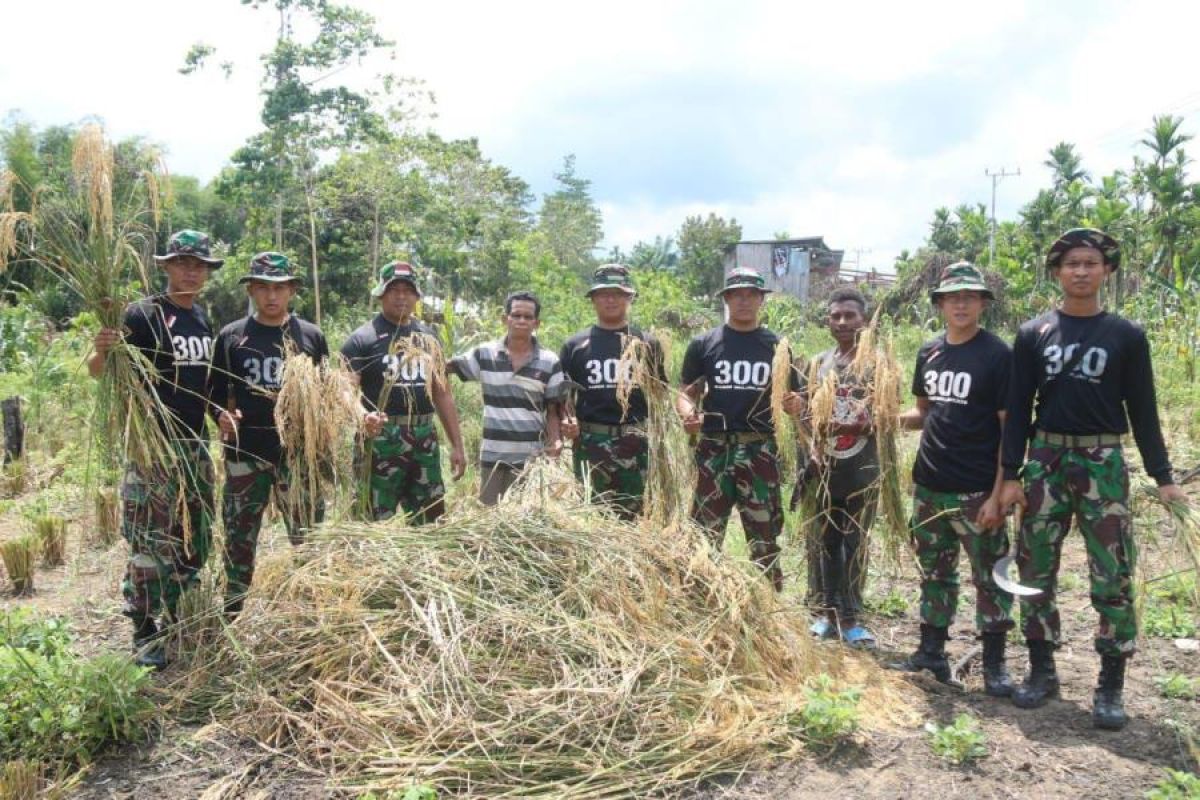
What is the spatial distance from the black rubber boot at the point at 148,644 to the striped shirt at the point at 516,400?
1695mm

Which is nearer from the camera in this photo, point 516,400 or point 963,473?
point 963,473

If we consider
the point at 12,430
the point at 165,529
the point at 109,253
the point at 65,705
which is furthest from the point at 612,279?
the point at 12,430

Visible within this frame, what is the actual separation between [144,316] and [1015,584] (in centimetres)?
372

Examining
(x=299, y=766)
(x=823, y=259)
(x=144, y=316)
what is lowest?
(x=299, y=766)

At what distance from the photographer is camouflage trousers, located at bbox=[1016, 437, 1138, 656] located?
132 inches

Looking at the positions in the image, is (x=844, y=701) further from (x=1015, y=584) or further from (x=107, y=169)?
(x=107, y=169)

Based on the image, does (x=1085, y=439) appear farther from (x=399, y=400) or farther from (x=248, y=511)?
(x=248, y=511)

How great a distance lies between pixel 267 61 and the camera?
55.1 feet

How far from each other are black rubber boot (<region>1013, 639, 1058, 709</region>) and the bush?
131 inches

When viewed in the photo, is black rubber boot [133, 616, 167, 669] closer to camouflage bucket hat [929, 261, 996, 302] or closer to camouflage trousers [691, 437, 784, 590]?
camouflage trousers [691, 437, 784, 590]

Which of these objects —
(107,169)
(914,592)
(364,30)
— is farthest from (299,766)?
(364,30)

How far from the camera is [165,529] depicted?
379 cm

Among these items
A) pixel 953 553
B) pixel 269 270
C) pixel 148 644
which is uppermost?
pixel 269 270

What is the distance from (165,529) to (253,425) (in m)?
0.57
